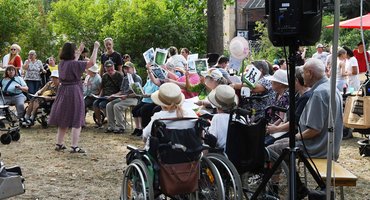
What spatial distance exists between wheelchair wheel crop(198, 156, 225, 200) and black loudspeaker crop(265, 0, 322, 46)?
4.04ft

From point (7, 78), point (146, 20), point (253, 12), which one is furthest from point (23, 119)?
point (253, 12)

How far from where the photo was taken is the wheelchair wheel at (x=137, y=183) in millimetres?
5059

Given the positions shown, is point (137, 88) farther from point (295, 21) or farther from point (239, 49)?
point (295, 21)

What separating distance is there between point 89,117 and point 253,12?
29013 mm

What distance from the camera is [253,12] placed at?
41406 mm

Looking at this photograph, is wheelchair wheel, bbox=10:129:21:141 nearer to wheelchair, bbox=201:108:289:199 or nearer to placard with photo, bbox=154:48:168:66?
placard with photo, bbox=154:48:168:66

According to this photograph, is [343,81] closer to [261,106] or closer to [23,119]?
[261,106]

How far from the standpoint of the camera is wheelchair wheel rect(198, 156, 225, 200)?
16.7 ft

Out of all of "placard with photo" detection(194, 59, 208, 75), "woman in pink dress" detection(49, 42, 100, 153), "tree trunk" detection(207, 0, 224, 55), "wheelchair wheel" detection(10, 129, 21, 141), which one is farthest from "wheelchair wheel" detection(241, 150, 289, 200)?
"tree trunk" detection(207, 0, 224, 55)

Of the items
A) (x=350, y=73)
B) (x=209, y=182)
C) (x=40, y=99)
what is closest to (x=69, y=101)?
(x=40, y=99)

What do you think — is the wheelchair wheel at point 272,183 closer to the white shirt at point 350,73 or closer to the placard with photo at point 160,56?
the placard with photo at point 160,56

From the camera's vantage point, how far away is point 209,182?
540 centimetres

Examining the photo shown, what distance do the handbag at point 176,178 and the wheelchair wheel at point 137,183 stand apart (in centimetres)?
12

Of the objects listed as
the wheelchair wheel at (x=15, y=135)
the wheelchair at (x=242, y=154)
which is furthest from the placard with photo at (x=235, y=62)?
the wheelchair wheel at (x=15, y=135)
